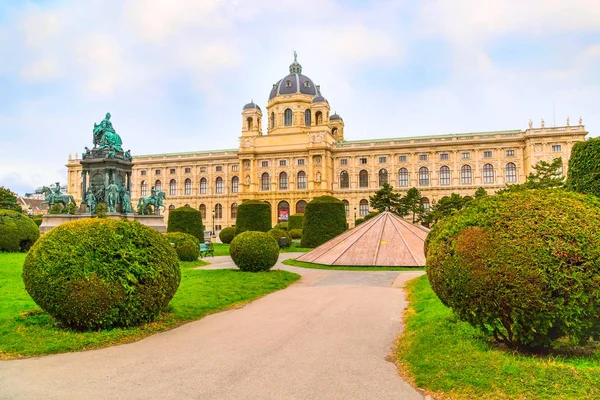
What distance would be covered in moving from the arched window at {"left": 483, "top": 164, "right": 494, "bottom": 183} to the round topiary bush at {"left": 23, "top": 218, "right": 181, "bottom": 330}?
63.4m

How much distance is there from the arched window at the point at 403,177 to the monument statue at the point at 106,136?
47232 millimetres

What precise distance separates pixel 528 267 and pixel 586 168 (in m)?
5.07

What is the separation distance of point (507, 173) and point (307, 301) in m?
60.1

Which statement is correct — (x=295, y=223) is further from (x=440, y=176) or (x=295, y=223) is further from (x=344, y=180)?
(x=440, y=176)

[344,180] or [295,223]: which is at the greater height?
[344,180]

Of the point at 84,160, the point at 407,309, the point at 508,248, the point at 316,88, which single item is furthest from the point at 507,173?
the point at 508,248

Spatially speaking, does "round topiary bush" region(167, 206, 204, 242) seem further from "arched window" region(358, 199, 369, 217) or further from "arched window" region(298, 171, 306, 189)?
"arched window" region(358, 199, 369, 217)

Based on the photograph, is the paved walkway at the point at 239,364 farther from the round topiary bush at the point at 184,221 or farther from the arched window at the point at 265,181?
the arched window at the point at 265,181

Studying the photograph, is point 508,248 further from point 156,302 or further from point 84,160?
point 84,160

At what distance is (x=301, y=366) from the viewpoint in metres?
5.87

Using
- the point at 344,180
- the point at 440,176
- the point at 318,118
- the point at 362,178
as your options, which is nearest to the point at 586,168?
the point at 440,176

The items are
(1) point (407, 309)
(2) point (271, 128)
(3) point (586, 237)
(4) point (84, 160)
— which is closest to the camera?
(3) point (586, 237)

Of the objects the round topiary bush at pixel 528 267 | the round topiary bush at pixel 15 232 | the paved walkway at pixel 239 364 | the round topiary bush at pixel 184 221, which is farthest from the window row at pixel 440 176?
the round topiary bush at pixel 528 267

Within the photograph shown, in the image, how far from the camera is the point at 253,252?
15.7 m
